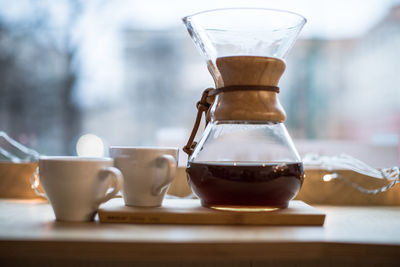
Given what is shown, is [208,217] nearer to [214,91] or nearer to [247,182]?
[247,182]

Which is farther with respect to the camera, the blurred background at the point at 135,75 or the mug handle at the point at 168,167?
the blurred background at the point at 135,75

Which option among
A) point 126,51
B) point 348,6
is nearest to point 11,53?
point 126,51

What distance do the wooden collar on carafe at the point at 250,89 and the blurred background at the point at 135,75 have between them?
5.95 ft

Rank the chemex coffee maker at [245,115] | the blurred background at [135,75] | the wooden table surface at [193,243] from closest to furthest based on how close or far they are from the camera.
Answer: the wooden table surface at [193,243], the chemex coffee maker at [245,115], the blurred background at [135,75]

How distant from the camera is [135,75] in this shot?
2.47 m

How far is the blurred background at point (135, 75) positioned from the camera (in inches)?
93.5

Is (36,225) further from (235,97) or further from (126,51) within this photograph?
(126,51)

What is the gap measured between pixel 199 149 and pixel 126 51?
2.02 metres

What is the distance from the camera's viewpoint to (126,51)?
8.11ft

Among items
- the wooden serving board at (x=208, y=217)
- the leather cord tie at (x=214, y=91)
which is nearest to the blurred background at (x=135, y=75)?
the leather cord tie at (x=214, y=91)

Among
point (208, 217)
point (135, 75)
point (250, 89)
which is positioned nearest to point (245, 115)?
point (250, 89)

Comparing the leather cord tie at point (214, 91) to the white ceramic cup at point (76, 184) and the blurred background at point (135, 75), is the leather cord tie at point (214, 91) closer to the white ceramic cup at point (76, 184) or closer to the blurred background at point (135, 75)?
the white ceramic cup at point (76, 184)

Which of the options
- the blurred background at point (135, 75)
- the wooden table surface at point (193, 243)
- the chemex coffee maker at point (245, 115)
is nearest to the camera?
the wooden table surface at point (193, 243)

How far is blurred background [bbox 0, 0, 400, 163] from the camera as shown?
2.38m
